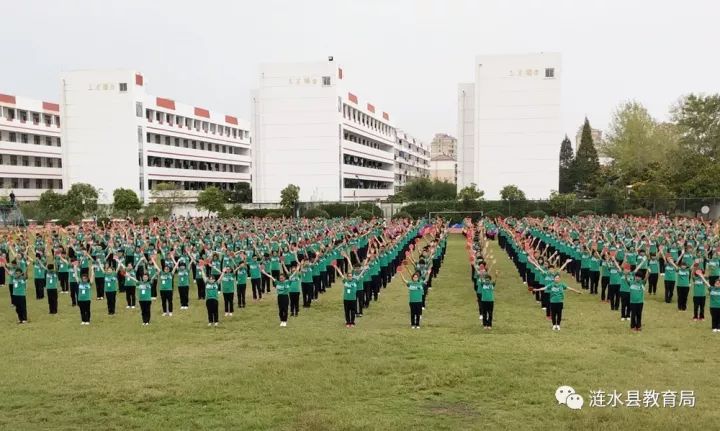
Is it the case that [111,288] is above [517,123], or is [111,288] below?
below

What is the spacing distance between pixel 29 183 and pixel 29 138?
425 cm

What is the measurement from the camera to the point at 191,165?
220 ft

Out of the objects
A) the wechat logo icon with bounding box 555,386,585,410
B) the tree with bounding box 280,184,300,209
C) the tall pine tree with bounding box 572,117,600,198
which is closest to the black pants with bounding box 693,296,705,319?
the wechat logo icon with bounding box 555,386,585,410

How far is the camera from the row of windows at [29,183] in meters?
56.2

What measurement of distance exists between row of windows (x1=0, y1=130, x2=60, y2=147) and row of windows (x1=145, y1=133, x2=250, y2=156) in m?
11.2

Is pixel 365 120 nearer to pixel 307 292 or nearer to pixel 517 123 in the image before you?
pixel 517 123

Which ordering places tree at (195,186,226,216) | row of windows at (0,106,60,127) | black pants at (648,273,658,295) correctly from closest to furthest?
black pants at (648,273,658,295)
tree at (195,186,226,216)
row of windows at (0,106,60,127)

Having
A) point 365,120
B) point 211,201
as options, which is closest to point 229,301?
point 211,201

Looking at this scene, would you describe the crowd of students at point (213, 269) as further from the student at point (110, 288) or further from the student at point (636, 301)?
the student at point (636, 301)

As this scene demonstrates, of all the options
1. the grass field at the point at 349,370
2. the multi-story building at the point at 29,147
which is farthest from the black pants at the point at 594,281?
the multi-story building at the point at 29,147

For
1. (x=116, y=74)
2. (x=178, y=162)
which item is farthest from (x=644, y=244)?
(x=178, y=162)

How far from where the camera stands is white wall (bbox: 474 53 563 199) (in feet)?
157

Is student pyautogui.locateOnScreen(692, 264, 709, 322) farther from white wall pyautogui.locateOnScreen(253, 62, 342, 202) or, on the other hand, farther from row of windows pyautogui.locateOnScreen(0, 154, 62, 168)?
row of windows pyautogui.locateOnScreen(0, 154, 62, 168)

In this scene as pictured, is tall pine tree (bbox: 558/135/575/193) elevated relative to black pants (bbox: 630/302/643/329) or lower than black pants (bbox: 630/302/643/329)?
elevated
